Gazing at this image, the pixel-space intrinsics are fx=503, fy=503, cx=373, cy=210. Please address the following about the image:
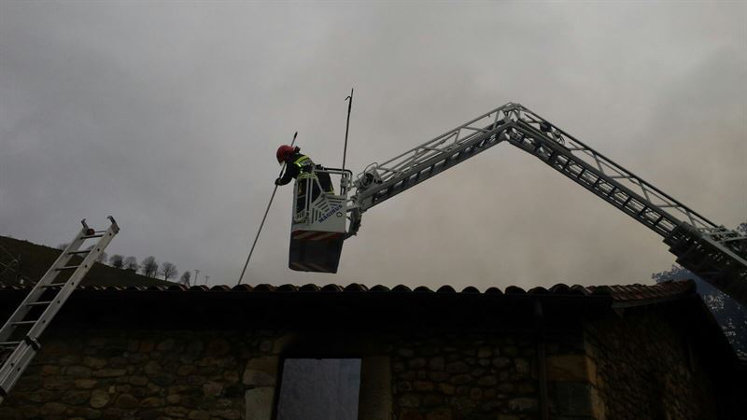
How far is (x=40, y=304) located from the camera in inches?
190

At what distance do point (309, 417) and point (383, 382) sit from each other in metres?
6.54

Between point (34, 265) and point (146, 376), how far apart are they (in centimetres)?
1787

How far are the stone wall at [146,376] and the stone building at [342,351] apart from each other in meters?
0.01

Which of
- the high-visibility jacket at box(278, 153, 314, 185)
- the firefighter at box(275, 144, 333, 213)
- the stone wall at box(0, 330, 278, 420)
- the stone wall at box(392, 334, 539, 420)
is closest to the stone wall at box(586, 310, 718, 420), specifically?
the stone wall at box(392, 334, 539, 420)

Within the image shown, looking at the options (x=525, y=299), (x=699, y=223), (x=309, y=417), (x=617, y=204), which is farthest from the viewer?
(x=309, y=417)

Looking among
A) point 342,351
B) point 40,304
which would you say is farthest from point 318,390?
point 40,304

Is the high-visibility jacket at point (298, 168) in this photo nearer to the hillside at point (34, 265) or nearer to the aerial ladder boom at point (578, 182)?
the aerial ladder boom at point (578, 182)

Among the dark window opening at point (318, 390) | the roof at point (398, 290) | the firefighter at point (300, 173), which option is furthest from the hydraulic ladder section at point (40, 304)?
the dark window opening at point (318, 390)

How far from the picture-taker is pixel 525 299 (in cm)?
516

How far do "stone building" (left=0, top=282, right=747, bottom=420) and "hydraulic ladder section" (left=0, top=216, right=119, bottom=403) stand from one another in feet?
2.69

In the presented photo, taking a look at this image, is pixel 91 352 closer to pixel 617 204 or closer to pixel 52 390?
pixel 52 390

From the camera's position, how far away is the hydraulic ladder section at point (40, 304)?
13.3 ft

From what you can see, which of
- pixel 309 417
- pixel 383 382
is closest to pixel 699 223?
pixel 383 382

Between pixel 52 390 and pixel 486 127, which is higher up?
pixel 486 127
